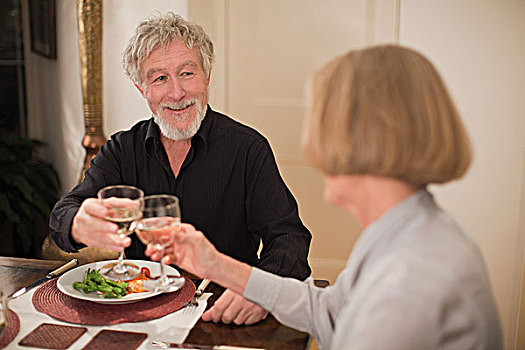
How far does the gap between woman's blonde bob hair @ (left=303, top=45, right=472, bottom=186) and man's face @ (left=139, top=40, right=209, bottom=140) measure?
1159 mm

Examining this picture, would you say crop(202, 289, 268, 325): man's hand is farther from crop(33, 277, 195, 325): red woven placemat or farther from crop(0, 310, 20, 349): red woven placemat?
crop(0, 310, 20, 349): red woven placemat

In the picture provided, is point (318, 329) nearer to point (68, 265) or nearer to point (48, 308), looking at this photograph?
point (48, 308)

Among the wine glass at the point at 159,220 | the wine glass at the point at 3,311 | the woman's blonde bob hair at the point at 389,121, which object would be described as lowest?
the wine glass at the point at 3,311

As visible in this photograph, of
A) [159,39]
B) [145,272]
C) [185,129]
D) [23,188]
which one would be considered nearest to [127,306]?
[145,272]

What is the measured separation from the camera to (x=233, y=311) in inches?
59.1

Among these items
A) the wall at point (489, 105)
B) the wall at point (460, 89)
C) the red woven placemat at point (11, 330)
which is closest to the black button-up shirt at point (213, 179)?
the red woven placemat at point (11, 330)

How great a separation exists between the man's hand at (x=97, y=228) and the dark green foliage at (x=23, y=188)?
2130 mm

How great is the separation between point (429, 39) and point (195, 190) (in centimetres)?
187

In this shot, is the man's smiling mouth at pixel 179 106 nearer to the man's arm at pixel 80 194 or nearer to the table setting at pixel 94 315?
the man's arm at pixel 80 194

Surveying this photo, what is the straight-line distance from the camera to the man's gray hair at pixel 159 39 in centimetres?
211

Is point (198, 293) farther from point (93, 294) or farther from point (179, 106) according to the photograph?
point (179, 106)

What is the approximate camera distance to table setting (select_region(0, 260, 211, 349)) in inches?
57.0

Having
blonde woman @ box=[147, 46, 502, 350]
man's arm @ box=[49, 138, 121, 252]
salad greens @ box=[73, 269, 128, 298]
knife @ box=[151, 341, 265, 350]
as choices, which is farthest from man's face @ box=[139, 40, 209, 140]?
blonde woman @ box=[147, 46, 502, 350]

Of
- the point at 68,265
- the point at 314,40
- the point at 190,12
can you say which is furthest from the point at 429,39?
the point at 68,265
